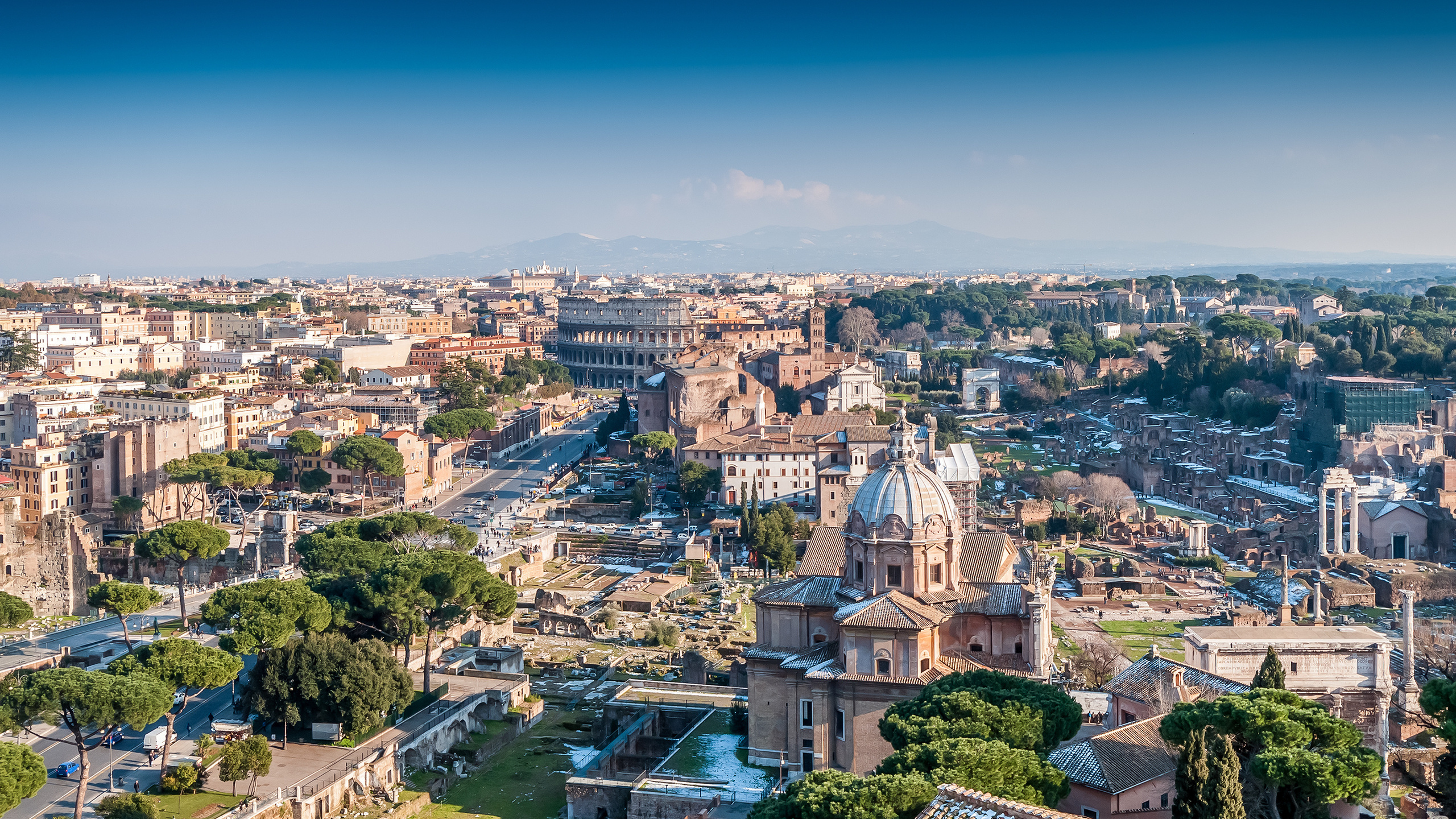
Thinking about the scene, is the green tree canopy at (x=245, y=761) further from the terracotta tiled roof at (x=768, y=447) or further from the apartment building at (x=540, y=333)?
the apartment building at (x=540, y=333)

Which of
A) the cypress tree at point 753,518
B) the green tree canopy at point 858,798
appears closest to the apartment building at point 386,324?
the cypress tree at point 753,518

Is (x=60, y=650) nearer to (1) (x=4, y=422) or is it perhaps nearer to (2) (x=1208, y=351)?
(1) (x=4, y=422)

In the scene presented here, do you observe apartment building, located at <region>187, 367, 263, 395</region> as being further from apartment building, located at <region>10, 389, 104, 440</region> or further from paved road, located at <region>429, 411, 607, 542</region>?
paved road, located at <region>429, 411, 607, 542</region>

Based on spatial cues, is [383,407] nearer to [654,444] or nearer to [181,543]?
[654,444]

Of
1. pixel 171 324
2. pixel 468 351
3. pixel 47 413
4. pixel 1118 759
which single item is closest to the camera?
pixel 1118 759

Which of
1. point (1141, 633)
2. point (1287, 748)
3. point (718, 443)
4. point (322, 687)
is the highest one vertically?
point (718, 443)

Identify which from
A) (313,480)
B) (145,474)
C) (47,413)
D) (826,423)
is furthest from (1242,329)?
(47,413)
